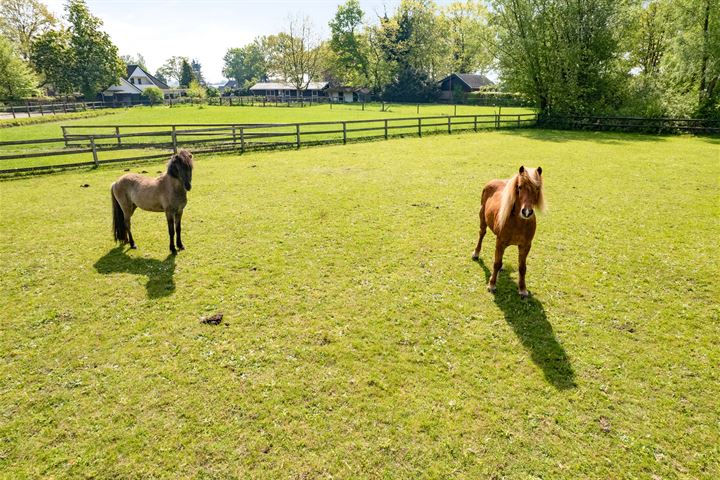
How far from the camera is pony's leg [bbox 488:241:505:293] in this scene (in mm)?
5211

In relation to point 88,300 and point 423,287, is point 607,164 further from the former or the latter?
point 88,300

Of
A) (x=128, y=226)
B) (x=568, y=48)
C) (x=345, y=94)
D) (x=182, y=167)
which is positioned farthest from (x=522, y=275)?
(x=345, y=94)

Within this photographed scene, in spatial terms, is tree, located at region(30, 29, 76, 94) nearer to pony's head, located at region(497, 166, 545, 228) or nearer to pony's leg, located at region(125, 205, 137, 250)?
pony's leg, located at region(125, 205, 137, 250)

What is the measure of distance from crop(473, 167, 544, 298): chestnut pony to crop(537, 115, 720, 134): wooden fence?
2452 centimetres

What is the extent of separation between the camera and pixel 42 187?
37.5 feet

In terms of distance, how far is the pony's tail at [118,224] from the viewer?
6.73 m

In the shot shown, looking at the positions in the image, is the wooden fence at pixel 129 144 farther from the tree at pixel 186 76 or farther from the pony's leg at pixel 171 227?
the tree at pixel 186 76

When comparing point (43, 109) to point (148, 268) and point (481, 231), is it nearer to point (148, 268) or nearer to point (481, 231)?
point (148, 268)

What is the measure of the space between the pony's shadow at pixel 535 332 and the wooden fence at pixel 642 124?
24.9 meters

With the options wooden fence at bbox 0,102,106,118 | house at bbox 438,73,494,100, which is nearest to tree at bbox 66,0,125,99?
wooden fence at bbox 0,102,106,118

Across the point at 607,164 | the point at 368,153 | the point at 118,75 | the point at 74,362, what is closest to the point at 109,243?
the point at 74,362

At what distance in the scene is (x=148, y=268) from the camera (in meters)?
6.23

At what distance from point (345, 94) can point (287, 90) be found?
1534 centimetres

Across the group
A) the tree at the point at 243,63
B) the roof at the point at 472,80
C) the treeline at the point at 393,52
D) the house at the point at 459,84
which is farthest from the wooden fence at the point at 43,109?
the tree at the point at 243,63
